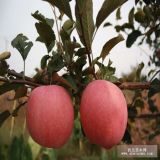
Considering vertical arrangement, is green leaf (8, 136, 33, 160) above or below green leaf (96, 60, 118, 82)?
below

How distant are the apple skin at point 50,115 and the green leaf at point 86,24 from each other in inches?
4.1

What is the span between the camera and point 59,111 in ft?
2.12

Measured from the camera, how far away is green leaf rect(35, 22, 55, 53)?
2.41 ft

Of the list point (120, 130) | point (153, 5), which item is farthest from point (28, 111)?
point (153, 5)

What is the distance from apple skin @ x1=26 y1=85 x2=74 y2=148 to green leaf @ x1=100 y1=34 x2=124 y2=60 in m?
0.15

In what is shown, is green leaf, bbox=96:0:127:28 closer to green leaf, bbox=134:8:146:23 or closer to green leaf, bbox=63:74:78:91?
green leaf, bbox=63:74:78:91

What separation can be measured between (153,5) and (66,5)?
2.57 feet

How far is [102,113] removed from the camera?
0.63 meters

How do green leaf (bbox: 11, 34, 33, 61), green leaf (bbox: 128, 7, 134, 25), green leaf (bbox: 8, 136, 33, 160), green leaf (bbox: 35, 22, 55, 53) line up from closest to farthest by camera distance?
green leaf (bbox: 35, 22, 55, 53) → green leaf (bbox: 11, 34, 33, 61) → green leaf (bbox: 128, 7, 134, 25) → green leaf (bbox: 8, 136, 33, 160)

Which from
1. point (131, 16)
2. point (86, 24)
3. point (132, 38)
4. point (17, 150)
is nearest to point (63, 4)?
point (86, 24)

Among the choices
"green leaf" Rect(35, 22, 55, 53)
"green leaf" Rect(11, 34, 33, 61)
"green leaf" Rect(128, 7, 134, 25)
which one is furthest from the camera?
"green leaf" Rect(128, 7, 134, 25)

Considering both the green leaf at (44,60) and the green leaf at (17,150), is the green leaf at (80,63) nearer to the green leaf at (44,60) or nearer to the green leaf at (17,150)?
the green leaf at (44,60)

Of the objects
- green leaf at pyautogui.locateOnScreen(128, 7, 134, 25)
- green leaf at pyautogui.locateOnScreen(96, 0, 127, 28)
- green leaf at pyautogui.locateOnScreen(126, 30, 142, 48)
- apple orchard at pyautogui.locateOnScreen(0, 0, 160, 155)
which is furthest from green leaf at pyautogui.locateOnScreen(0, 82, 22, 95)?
green leaf at pyautogui.locateOnScreen(128, 7, 134, 25)

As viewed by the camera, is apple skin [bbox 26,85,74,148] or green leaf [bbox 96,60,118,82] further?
green leaf [bbox 96,60,118,82]
